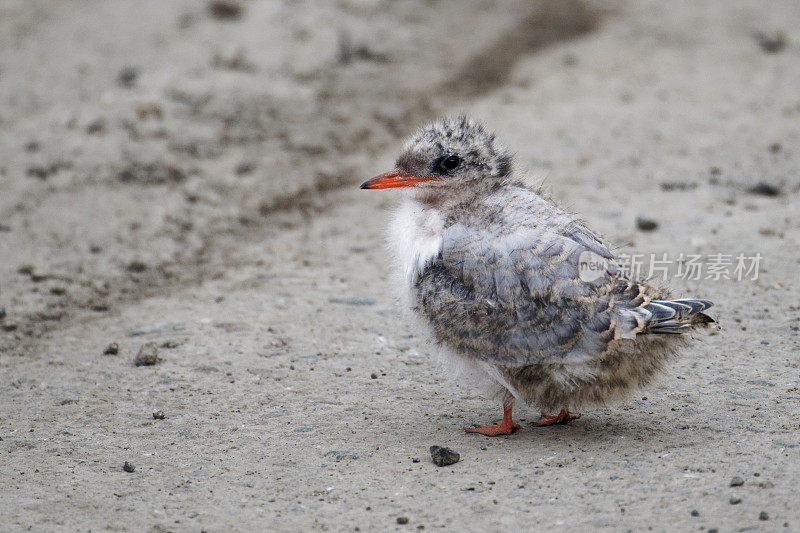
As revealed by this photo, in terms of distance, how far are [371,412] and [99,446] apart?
1285mm

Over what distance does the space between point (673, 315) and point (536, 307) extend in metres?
0.59

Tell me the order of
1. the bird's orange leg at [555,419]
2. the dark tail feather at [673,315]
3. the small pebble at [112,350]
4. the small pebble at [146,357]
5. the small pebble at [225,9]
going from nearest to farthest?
the dark tail feather at [673,315] → the bird's orange leg at [555,419] → the small pebble at [146,357] → the small pebble at [112,350] → the small pebble at [225,9]

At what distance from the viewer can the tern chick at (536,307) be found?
393 cm

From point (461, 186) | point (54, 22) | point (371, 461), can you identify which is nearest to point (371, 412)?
point (371, 461)

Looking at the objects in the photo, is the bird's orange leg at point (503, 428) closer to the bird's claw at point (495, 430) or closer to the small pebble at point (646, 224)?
the bird's claw at point (495, 430)

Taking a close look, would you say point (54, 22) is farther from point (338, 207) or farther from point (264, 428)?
point (264, 428)

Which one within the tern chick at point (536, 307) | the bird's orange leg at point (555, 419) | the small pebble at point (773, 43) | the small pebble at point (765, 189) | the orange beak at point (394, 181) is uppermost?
the small pebble at point (773, 43)

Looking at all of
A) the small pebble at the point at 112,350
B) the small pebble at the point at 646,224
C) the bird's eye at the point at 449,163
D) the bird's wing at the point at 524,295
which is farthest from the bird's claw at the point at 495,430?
the small pebble at the point at 646,224

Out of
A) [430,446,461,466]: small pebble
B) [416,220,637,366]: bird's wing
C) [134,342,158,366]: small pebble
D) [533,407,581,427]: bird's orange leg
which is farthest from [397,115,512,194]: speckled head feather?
[134,342,158,366]: small pebble

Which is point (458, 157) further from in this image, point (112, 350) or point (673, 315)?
point (112, 350)

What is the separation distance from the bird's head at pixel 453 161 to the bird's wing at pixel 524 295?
42 centimetres

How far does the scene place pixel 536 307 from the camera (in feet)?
13.0

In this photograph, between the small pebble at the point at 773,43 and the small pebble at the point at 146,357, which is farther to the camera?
the small pebble at the point at 773,43

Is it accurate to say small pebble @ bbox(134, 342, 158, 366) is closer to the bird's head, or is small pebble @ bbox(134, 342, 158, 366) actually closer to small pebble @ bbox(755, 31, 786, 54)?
the bird's head
